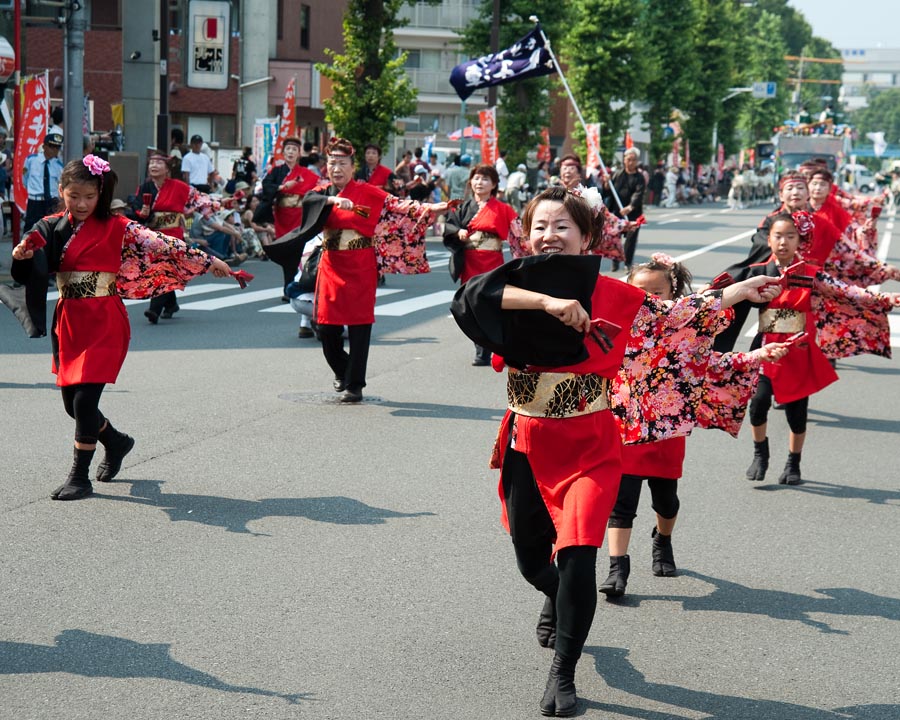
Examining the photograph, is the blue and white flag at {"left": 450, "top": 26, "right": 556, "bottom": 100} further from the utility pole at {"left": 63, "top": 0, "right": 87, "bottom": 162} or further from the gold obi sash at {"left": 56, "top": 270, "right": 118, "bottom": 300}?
the gold obi sash at {"left": 56, "top": 270, "right": 118, "bottom": 300}

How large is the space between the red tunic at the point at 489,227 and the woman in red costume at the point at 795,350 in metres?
4.10

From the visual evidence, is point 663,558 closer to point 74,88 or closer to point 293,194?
point 293,194

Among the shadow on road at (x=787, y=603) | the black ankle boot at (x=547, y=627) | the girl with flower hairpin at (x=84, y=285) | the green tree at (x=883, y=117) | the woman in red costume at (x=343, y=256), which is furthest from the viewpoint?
the green tree at (x=883, y=117)

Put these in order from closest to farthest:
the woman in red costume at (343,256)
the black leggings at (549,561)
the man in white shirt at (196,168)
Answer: the black leggings at (549,561), the woman in red costume at (343,256), the man in white shirt at (196,168)

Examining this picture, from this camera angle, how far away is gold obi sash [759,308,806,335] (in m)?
7.73

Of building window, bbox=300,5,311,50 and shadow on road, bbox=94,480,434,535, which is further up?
building window, bbox=300,5,311,50

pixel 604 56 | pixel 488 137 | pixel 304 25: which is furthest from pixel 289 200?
pixel 304 25

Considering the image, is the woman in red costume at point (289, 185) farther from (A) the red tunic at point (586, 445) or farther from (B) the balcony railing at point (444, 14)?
(B) the balcony railing at point (444, 14)

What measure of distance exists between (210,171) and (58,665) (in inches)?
775

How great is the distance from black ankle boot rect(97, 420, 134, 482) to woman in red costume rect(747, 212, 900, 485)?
340 cm

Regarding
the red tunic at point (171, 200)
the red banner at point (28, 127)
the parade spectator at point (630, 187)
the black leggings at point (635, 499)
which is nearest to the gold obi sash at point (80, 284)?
the black leggings at point (635, 499)

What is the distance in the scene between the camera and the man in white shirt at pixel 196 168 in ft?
74.2

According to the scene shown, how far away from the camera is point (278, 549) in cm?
595

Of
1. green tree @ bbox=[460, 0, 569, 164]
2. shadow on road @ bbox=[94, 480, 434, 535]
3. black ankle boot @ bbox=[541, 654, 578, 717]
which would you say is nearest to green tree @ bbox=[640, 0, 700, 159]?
green tree @ bbox=[460, 0, 569, 164]
